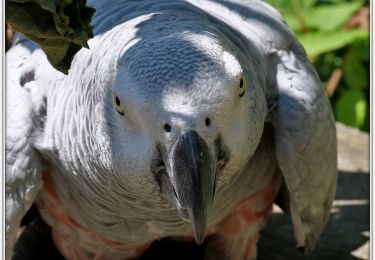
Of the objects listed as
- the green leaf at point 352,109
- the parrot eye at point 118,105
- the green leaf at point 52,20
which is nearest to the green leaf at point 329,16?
the green leaf at point 352,109

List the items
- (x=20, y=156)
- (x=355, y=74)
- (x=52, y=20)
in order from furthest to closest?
1. (x=355, y=74)
2. (x=20, y=156)
3. (x=52, y=20)

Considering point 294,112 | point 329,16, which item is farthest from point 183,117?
point 329,16

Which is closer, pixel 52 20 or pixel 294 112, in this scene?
pixel 52 20

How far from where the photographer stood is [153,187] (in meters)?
1.82

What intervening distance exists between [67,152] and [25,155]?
18 centimetres

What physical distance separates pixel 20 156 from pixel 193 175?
0.74 metres

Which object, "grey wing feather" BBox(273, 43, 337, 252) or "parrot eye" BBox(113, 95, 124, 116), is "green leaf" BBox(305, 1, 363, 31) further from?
"parrot eye" BBox(113, 95, 124, 116)

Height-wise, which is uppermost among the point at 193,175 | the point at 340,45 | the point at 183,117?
the point at 183,117

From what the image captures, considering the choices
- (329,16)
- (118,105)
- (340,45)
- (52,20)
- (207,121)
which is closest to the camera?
(52,20)

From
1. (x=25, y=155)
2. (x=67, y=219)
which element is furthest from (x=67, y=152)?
(x=67, y=219)

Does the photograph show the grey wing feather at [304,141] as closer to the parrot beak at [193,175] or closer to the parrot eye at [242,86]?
the parrot eye at [242,86]

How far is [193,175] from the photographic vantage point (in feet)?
5.55

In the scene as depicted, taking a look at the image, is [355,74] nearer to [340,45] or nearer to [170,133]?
[340,45]

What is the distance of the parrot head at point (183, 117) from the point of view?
1696 mm
